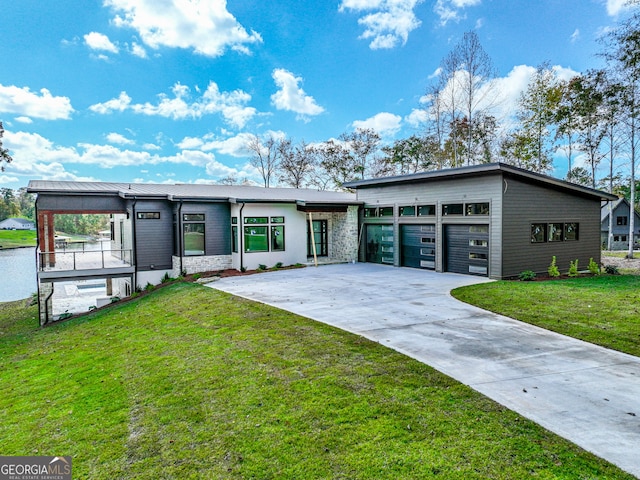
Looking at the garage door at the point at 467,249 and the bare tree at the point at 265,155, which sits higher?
the bare tree at the point at 265,155

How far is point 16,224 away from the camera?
6331cm

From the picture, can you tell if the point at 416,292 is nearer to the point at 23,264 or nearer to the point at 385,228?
the point at 385,228

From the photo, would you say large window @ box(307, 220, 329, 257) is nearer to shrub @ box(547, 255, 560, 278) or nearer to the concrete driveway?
the concrete driveway

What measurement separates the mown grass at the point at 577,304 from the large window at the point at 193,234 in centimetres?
934

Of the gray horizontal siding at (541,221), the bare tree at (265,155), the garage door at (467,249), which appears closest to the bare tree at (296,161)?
the bare tree at (265,155)

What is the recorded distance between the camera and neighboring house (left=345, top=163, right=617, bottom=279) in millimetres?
11695

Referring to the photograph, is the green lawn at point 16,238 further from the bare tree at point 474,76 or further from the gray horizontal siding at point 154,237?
the bare tree at point 474,76

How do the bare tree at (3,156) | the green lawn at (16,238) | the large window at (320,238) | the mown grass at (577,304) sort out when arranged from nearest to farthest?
the mown grass at (577,304) < the large window at (320,238) < the bare tree at (3,156) < the green lawn at (16,238)

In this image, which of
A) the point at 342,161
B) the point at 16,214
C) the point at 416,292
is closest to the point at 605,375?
the point at 416,292

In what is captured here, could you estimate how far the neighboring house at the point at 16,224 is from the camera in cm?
6182

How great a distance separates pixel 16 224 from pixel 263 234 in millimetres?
67984

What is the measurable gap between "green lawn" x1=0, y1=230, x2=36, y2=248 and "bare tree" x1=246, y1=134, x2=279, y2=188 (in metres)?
37.5

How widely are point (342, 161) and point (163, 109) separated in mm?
14354

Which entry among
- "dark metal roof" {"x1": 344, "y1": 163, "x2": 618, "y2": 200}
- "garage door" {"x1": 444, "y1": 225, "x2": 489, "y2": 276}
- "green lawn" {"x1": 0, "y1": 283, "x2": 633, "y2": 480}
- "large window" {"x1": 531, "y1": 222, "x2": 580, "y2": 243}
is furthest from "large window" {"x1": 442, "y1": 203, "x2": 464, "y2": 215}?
"green lawn" {"x1": 0, "y1": 283, "x2": 633, "y2": 480}
